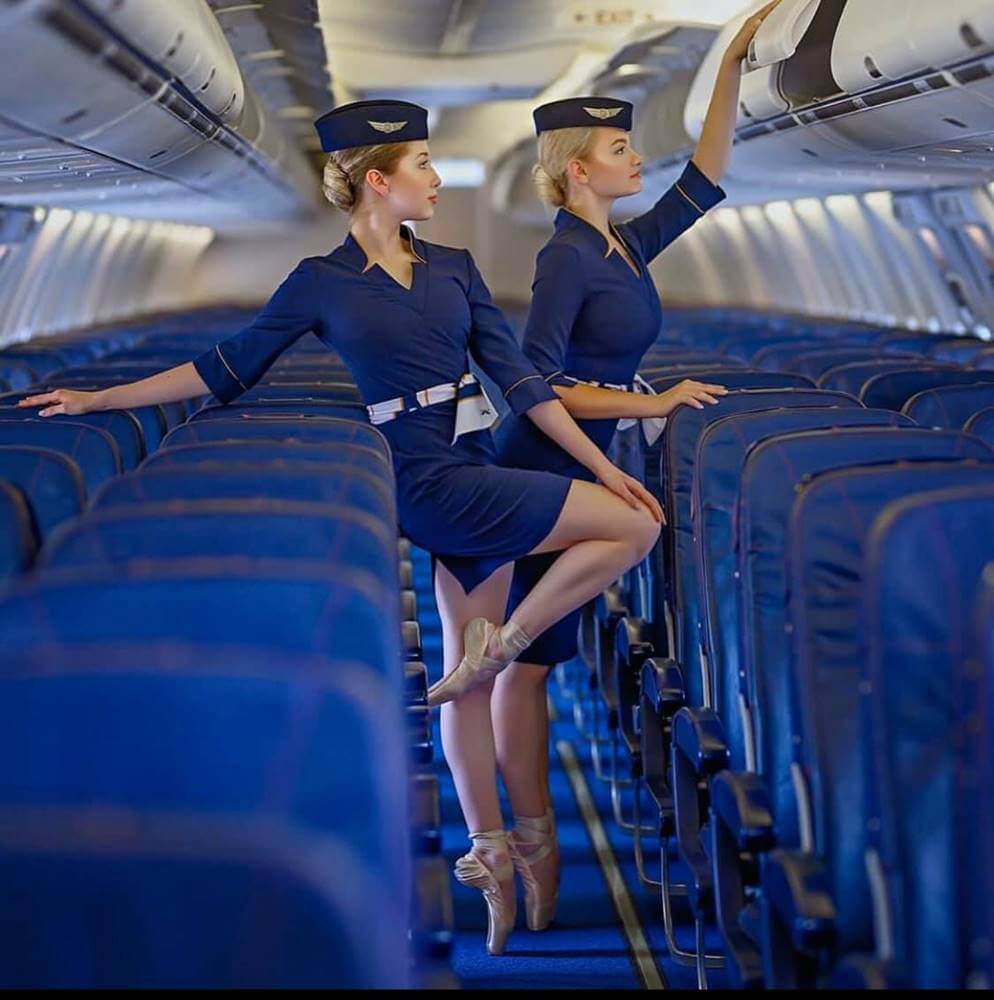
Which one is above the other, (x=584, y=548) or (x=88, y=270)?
(x=88, y=270)

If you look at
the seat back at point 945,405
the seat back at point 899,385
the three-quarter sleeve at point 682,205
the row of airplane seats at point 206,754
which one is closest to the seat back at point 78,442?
the row of airplane seats at point 206,754

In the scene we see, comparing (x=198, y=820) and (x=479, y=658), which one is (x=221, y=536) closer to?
(x=198, y=820)

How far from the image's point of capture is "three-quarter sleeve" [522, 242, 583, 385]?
4.93 m

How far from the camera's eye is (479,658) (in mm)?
4652

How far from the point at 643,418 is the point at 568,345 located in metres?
0.35

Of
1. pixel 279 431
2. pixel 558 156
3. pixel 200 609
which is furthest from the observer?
pixel 558 156

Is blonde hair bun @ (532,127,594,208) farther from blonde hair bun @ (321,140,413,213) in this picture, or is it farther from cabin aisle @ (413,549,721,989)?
cabin aisle @ (413,549,721,989)

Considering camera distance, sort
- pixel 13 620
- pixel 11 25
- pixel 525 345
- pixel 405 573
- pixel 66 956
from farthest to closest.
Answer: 1. pixel 405 573
2. pixel 525 345
3. pixel 11 25
4. pixel 13 620
5. pixel 66 956

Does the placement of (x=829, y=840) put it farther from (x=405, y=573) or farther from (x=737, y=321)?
(x=737, y=321)

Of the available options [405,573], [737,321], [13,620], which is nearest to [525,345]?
[405,573]

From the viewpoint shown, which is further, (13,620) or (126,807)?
(13,620)

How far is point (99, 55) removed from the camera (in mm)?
4992

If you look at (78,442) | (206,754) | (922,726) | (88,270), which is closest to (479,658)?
(78,442)

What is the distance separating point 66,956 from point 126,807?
15 cm
